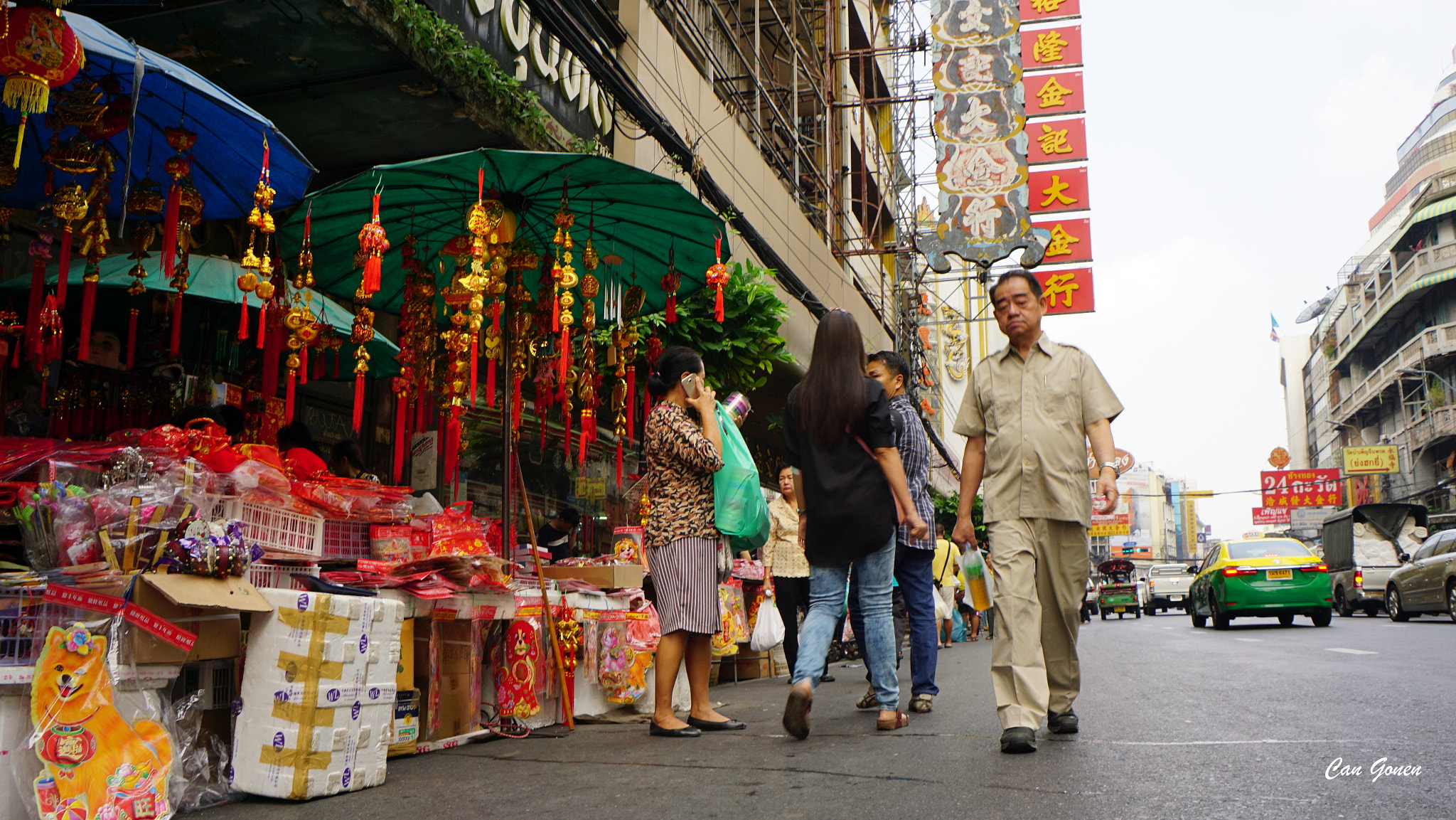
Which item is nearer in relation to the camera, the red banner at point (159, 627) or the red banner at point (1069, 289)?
the red banner at point (159, 627)

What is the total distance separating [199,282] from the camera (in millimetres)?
6438

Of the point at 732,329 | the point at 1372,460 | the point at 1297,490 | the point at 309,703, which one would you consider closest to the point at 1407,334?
the point at 1372,460

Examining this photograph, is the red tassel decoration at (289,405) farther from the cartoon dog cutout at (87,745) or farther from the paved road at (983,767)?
the cartoon dog cutout at (87,745)

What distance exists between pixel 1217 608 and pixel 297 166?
15881 millimetres

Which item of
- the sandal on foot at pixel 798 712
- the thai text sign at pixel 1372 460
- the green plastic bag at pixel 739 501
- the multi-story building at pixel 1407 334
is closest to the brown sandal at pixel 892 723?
the sandal on foot at pixel 798 712

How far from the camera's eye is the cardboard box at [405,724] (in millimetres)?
4250

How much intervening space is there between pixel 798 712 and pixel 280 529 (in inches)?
91.0

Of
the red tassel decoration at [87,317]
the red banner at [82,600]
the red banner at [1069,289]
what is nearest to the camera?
the red banner at [82,600]

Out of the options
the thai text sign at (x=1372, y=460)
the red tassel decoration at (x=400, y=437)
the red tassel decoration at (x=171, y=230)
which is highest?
the thai text sign at (x=1372, y=460)

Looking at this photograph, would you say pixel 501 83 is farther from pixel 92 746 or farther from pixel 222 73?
pixel 92 746

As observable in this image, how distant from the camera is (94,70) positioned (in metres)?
4.80

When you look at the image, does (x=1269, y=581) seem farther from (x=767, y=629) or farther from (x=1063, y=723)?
(x=1063, y=723)

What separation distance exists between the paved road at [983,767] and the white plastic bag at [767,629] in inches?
74.9

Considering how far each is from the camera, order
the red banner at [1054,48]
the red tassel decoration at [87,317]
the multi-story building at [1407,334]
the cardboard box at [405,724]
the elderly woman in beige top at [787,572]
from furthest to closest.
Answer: the multi-story building at [1407,334]
the red banner at [1054,48]
the elderly woman in beige top at [787,572]
the red tassel decoration at [87,317]
the cardboard box at [405,724]
